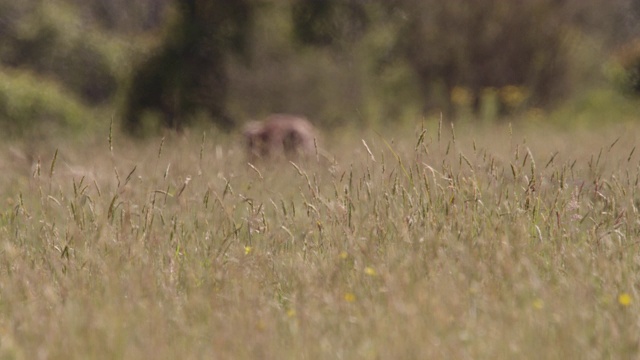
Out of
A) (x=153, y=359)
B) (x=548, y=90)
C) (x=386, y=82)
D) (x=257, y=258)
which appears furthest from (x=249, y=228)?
(x=548, y=90)

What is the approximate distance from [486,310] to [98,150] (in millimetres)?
7666

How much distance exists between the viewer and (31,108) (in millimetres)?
13203

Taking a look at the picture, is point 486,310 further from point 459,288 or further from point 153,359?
point 153,359

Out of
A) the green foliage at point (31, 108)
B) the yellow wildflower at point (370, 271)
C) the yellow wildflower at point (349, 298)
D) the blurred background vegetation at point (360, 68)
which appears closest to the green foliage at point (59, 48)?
the blurred background vegetation at point (360, 68)

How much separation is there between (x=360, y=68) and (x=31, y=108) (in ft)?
15.2

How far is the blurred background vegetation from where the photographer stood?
11.7m

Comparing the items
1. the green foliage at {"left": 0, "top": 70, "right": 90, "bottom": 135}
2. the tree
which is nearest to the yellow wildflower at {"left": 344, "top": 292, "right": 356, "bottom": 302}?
the tree

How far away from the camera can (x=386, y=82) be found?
44.0ft

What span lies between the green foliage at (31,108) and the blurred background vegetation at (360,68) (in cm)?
2

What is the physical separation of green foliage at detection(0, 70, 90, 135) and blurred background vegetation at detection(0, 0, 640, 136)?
17 millimetres

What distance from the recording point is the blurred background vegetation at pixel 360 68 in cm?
1173

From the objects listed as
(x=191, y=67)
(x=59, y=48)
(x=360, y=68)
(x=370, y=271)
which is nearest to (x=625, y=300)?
(x=370, y=271)

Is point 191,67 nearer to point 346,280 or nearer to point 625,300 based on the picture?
point 346,280

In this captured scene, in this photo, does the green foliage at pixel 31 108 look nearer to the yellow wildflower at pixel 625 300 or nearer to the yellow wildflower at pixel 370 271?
the yellow wildflower at pixel 370 271
